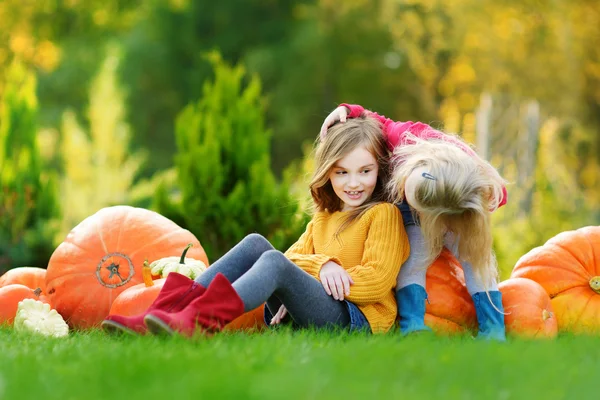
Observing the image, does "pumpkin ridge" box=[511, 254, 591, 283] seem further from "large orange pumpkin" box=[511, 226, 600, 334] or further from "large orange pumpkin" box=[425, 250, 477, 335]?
"large orange pumpkin" box=[425, 250, 477, 335]

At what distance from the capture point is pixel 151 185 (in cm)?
1029

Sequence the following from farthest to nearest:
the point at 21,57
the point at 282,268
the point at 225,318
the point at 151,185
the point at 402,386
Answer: the point at 21,57 < the point at 151,185 < the point at 282,268 < the point at 225,318 < the point at 402,386

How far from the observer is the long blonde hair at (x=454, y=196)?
151 inches

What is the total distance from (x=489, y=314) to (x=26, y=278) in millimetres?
2986

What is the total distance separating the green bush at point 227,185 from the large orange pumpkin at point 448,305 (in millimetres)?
1861

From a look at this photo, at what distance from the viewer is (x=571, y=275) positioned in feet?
14.7

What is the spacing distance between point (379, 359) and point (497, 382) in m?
0.42

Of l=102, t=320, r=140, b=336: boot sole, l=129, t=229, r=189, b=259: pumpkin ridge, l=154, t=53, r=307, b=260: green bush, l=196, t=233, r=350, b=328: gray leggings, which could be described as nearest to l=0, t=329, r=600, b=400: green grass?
l=102, t=320, r=140, b=336: boot sole

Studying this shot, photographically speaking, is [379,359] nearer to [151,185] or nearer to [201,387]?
[201,387]

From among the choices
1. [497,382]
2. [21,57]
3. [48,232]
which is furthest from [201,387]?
[21,57]

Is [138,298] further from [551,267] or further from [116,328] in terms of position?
[551,267]

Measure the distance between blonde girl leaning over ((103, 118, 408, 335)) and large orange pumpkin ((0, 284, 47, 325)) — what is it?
1.57 m

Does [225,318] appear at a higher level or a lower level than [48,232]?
higher

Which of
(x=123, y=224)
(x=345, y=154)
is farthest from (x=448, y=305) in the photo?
(x=123, y=224)
